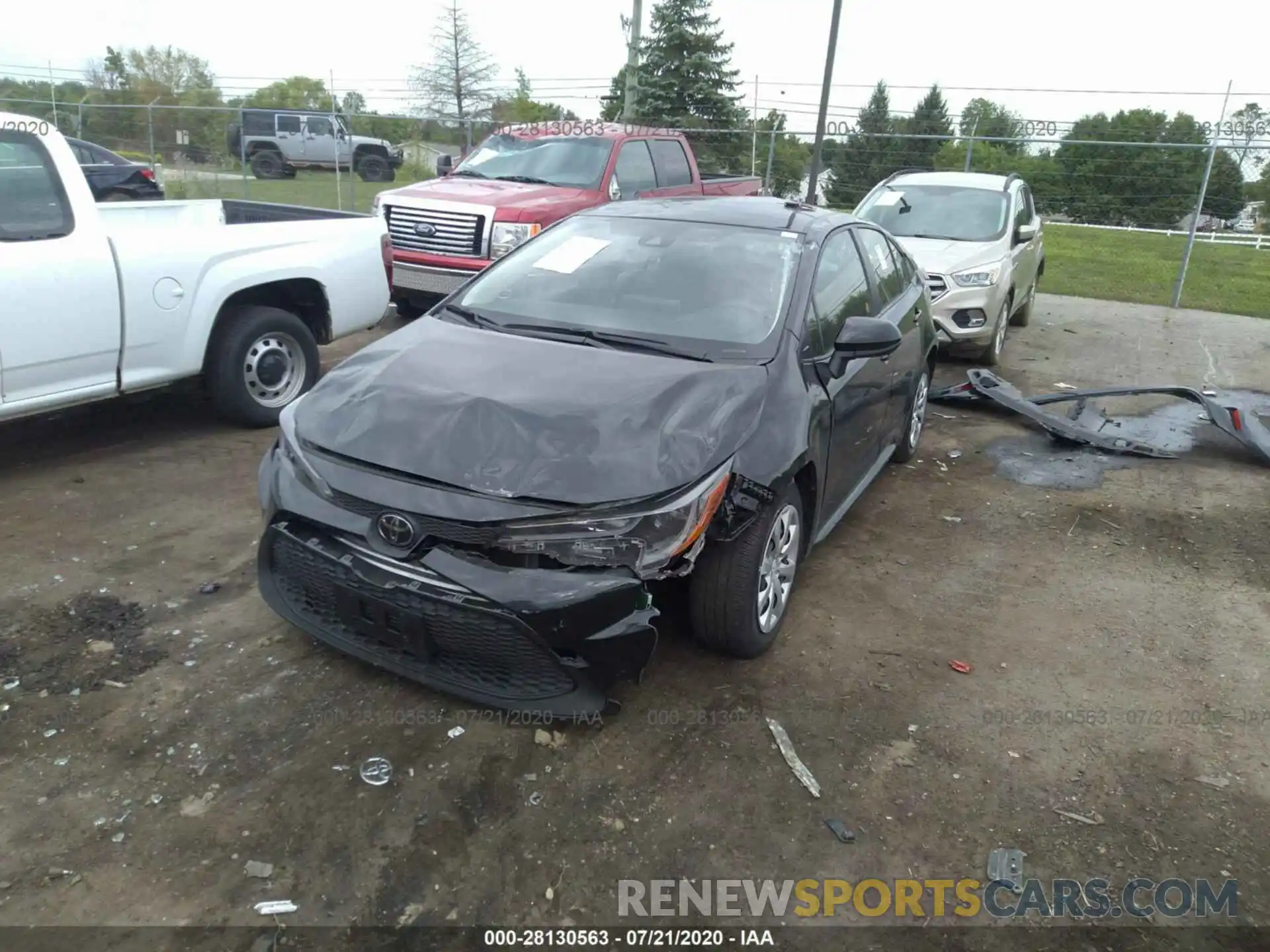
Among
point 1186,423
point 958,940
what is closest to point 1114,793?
point 958,940

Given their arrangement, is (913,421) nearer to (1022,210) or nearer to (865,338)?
(865,338)

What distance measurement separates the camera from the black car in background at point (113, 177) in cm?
1273

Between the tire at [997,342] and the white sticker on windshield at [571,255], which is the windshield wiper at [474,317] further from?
the tire at [997,342]

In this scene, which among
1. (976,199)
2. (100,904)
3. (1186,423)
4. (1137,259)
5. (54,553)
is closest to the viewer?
(100,904)

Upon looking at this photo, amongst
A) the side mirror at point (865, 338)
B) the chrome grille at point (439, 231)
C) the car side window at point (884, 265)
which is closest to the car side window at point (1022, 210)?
the car side window at point (884, 265)

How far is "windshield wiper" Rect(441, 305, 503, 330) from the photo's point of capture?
13.6ft

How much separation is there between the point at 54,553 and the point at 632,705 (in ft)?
9.20

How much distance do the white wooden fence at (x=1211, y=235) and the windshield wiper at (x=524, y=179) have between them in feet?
38.4

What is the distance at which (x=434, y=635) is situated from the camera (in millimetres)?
3016

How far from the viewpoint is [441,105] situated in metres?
33.8

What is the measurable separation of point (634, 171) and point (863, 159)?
12370mm

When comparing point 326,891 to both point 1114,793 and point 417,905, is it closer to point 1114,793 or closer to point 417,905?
point 417,905

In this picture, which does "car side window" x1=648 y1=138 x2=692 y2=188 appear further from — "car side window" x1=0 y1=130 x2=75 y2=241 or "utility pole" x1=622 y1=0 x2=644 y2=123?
"utility pole" x1=622 y1=0 x2=644 y2=123

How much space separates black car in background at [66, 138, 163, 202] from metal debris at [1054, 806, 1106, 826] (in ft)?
42.9
